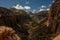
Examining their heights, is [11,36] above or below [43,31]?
below

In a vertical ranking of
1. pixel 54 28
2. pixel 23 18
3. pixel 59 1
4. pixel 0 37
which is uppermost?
pixel 23 18

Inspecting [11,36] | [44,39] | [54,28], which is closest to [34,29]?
[54,28]

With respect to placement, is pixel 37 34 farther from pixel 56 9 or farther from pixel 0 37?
pixel 0 37

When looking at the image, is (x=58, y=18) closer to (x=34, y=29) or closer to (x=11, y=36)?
(x=34, y=29)

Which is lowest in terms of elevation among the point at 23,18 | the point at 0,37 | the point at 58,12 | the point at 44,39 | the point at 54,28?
the point at 0,37

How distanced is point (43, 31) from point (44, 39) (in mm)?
10571

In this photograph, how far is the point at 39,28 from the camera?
7262 cm

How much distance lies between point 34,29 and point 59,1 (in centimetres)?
1349

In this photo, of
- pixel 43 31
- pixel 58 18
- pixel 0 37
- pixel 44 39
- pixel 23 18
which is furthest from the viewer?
pixel 23 18

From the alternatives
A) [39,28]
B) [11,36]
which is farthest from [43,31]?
[11,36]

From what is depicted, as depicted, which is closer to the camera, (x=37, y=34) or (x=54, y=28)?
(x=37, y=34)

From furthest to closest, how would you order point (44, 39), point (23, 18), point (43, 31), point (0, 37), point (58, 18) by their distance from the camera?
point (23, 18), point (43, 31), point (58, 18), point (44, 39), point (0, 37)

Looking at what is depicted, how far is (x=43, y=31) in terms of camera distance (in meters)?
71.8

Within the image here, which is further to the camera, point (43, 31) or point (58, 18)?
point (43, 31)
